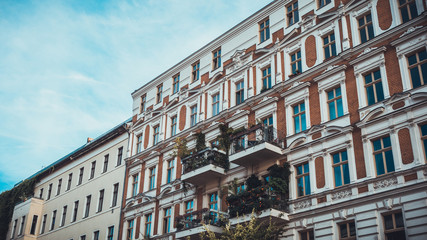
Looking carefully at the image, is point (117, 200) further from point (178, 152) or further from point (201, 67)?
point (201, 67)

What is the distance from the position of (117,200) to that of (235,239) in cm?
1694

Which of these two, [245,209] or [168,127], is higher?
[168,127]

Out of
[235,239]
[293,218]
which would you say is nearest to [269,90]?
[293,218]

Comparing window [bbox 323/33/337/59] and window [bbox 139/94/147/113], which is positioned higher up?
window [bbox 139/94/147/113]

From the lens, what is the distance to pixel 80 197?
3947cm

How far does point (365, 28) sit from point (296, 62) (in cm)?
423

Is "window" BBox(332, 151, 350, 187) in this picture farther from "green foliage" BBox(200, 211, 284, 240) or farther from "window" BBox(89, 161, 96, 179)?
"window" BBox(89, 161, 96, 179)

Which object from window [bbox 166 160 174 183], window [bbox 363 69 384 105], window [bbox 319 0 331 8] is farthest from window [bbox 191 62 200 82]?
window [bbox 363 69 384 105]

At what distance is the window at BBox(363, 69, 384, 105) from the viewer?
20641 mm

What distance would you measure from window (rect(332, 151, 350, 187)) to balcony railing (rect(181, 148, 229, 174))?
7129 mm

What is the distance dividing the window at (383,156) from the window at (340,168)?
145 centimetres

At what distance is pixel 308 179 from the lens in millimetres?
21953

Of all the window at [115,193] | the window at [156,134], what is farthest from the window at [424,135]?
the window at [115,193]

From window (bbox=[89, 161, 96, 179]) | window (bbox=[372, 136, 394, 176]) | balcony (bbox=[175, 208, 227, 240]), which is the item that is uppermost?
window (bbox=[89, 161, 96, 179])
